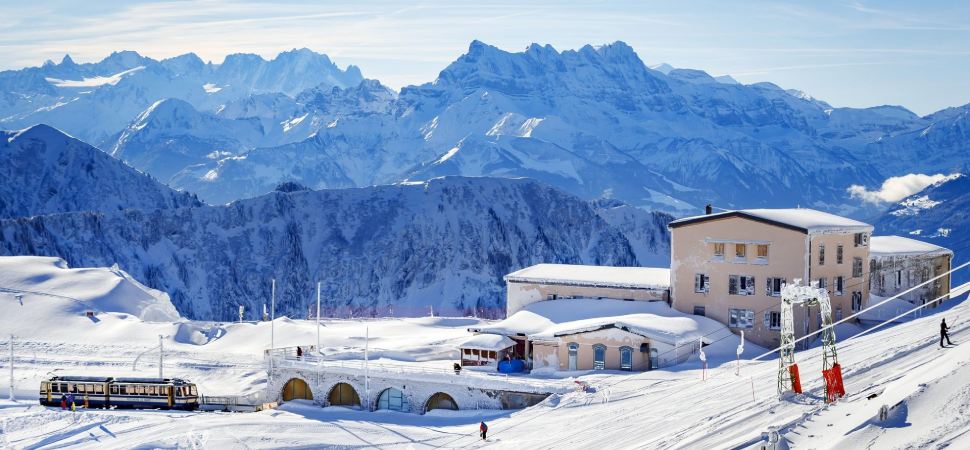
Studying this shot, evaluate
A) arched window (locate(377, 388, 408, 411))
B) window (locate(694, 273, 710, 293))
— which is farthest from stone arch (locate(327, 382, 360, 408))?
window (locate(694, 273, 710, 293))

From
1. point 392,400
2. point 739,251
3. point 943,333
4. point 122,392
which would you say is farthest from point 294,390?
point 943,333

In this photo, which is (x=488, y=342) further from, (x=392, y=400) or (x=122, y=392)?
(x=122, y=392)

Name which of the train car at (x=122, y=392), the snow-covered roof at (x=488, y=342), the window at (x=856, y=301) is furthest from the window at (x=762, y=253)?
the train car at (x=122, y=392)

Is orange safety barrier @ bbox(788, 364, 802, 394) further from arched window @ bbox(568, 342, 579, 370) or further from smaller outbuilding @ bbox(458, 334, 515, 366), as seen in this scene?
smaller outbuilding @ bbox(458, 334, 515, 366)

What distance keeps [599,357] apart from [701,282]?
12.2 m

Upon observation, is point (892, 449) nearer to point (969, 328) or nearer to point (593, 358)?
point (969, 328)

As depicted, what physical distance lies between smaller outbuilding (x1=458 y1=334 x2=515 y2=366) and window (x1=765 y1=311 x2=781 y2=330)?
18275 millimetres

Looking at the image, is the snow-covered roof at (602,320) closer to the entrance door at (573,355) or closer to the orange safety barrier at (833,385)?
the entrance door at (573,355)

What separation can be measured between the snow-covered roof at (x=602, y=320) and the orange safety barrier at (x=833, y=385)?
2884cm

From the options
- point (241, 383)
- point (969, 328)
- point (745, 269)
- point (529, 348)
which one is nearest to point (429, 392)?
point (529, 348)

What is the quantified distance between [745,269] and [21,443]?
163ft

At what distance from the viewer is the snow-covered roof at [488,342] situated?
80.1m

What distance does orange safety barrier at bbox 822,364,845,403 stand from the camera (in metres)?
45.6

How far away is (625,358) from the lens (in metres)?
76.0
